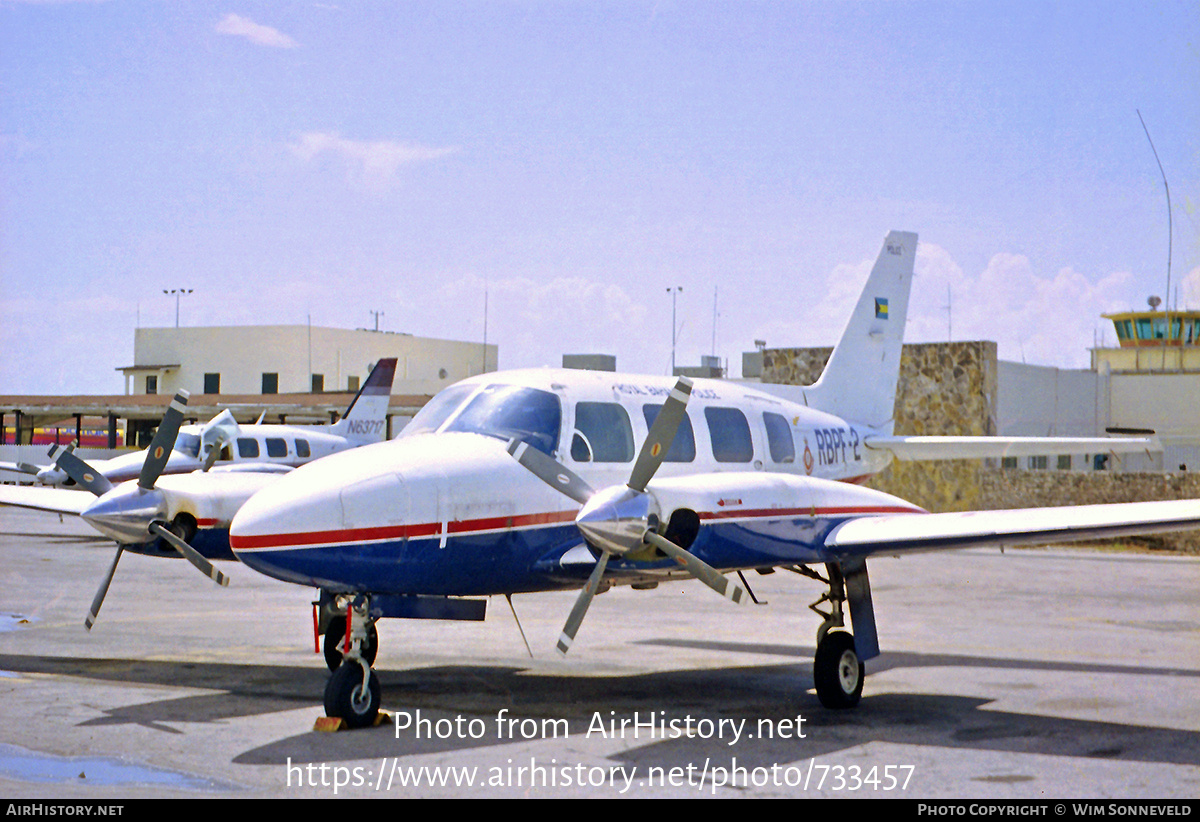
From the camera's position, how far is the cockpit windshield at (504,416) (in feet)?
36.4

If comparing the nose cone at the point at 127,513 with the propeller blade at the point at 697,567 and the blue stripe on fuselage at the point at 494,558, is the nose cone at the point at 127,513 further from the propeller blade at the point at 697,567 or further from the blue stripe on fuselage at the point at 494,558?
the propeller blade at the point at 697,567

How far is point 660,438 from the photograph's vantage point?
1007 centimetres

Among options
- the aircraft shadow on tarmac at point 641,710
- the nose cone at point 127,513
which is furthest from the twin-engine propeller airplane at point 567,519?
the nose cone at point 127,513

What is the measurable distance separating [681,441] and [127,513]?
18.9 ft

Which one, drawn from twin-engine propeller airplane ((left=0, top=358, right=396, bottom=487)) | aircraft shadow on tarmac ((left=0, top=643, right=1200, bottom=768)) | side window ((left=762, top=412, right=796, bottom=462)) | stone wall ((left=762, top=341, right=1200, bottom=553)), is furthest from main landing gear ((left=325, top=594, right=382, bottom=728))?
stone wall ((left=762, top=341, right=1200, bottom=553))

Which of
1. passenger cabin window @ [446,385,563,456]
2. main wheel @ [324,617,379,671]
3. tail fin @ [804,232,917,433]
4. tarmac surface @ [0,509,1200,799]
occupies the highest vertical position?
tail fin @ [804,232,917,433]

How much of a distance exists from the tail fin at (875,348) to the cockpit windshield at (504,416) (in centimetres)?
628

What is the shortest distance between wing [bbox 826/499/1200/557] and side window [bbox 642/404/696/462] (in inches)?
69.5

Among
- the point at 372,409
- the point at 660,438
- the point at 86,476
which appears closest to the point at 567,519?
the point at 660,438

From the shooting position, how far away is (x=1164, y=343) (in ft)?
178

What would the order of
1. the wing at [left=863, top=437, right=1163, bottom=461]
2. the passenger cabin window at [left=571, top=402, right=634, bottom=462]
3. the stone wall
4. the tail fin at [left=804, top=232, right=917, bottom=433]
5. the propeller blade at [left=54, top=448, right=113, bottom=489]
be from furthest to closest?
the stone wall → the tail fin at [left=804, top=232, right=917, bottom=433] → the wing at [left=863, top=437, right=1163, bottom=461] → the propeller blade at [left=54, top=448, right=113, bottom=489] → the passenger cabin window at [left=571, top=402, right=634, bottom=462]

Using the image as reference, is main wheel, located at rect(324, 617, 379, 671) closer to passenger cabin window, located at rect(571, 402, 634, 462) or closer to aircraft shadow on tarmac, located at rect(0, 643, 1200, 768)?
aircraft shadow on tarmac, located at rect(0, 643, 1200, 768)

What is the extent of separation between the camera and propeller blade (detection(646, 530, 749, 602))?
32.1 ft

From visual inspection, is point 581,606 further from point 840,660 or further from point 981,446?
→ point 981,446
